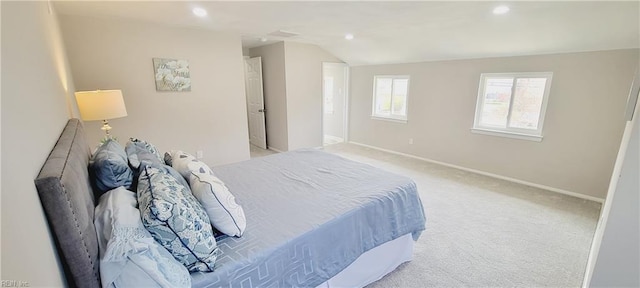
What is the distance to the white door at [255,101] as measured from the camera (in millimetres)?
5590

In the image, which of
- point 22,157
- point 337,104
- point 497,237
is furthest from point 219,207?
point 337,104

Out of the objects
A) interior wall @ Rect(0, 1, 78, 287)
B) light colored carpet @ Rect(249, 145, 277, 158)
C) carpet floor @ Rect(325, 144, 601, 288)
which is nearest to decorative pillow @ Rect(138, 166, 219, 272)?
interior wall @ Rect(0, 1, 78, 287)

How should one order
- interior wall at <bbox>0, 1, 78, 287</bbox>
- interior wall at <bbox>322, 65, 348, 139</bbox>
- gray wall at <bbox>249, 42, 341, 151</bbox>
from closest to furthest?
1. interior wall at <bbox>0, 1, 78, 287</bbox>
2. gray wall at <bbox>249, 42, 341, 151</bbox>
3. interior wall at <bbox>322, 65, 348, 139</bbox>

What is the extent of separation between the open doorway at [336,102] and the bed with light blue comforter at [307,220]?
12.3 feet

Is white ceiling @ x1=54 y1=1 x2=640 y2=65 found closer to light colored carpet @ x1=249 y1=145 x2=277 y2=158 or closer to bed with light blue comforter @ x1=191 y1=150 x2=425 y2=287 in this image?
bed with light blue comforter @ x1=191 y1=150 x2=425 y2=287

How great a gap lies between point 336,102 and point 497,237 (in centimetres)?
473

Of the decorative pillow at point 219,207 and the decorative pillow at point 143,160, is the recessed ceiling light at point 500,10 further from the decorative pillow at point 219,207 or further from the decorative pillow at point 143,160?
the decorative pillow at point 143,160

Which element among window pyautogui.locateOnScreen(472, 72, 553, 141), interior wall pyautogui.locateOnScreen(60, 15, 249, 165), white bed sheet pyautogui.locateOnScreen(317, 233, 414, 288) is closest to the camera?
white bed sheet pyautogui.locateOnScreen(317, 233, 414, 288)

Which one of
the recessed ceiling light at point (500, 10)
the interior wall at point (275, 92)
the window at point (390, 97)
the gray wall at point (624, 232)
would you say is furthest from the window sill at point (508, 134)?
the interior wall at point (275, 92)

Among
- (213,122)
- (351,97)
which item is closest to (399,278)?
(213,122)

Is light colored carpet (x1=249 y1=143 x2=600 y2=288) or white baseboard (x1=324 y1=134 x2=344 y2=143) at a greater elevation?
white baseboard (x1=324 y1=134 x2=344 y2=143)

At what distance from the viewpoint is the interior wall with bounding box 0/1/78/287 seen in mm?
582

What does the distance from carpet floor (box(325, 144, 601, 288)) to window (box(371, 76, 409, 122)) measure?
188cm

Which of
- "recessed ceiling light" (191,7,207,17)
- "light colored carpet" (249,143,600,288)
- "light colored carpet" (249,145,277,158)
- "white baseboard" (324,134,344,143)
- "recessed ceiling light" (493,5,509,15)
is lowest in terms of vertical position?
"light colored carpet" (249,143,600,288)
